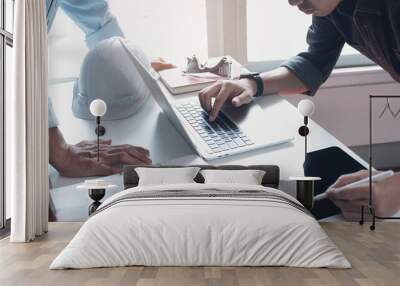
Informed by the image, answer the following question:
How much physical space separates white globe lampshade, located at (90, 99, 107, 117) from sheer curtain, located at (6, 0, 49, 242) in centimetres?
90

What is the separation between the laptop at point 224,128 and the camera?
713 centimetres

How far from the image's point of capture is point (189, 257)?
171 inches

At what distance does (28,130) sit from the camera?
573 cm

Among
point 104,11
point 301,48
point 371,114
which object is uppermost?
point 104,11

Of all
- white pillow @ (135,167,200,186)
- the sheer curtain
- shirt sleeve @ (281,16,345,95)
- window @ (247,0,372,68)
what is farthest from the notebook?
the sheer curtain

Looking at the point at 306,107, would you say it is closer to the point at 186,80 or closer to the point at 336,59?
the point at 336,59

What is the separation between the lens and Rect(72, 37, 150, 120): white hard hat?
7.30m

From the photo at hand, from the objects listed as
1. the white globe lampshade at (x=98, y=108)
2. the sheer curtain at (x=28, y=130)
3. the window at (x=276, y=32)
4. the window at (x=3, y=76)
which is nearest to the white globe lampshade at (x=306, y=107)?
the window at (x=276, y=32)

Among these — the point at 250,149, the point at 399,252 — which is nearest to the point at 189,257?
the point at 399,252

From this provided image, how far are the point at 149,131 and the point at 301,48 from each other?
219 centimetres

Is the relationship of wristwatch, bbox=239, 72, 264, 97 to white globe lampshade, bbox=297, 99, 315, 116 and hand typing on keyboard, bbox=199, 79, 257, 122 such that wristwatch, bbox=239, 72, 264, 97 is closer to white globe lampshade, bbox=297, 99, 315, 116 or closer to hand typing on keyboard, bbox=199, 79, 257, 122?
hand typing on keyboard, bbox=199, 79, 257, 122

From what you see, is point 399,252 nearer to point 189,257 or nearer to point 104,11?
point 189,257

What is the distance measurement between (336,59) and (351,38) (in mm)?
312

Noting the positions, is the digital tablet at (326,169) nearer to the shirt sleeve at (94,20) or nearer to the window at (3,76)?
the shirt sleeve at (94,20)
